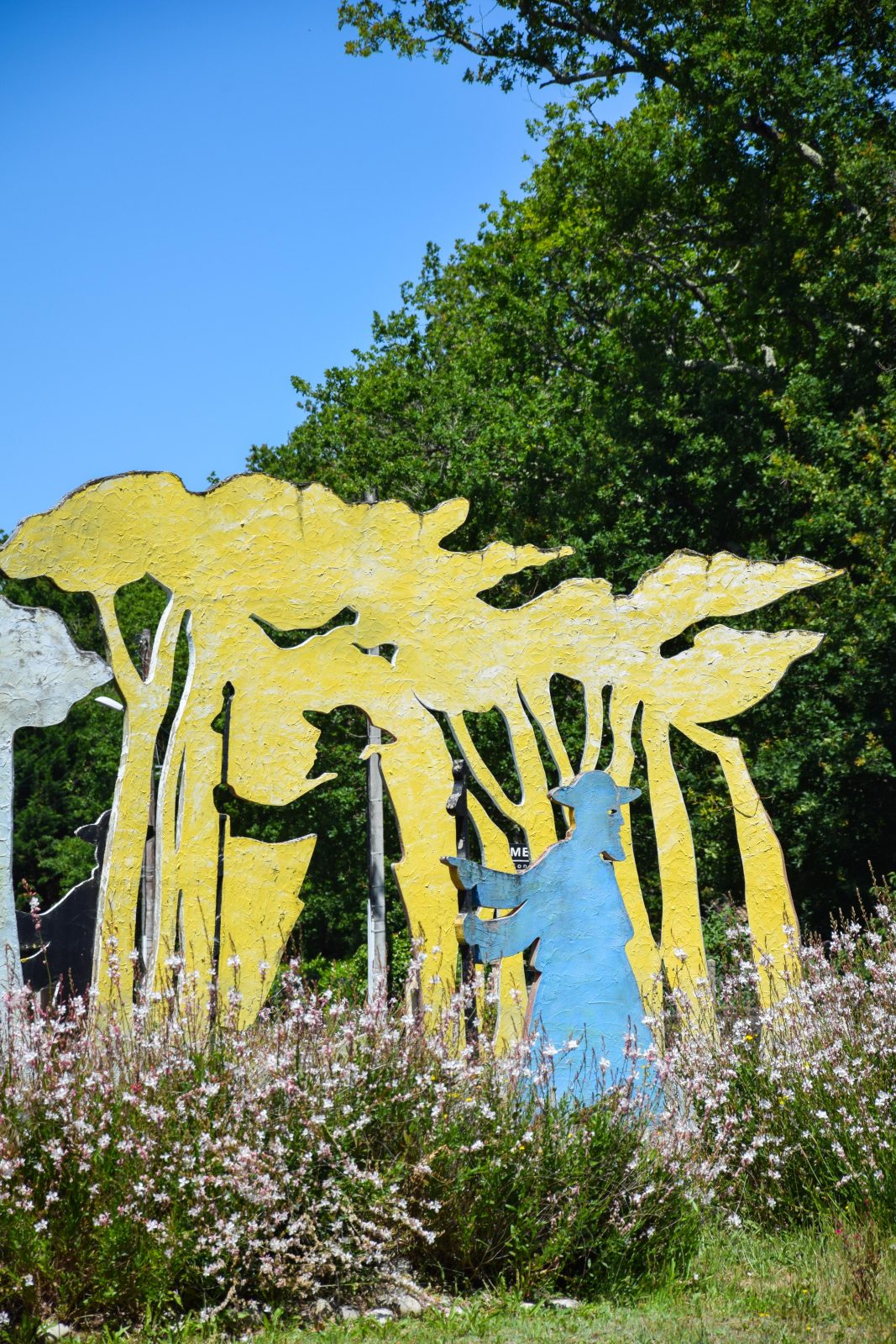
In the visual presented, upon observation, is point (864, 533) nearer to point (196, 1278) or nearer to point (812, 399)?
point (812, 399)

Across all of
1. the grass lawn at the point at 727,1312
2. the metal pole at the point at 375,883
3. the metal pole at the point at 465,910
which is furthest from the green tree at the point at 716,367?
the grass lawn at the point at 727,1312

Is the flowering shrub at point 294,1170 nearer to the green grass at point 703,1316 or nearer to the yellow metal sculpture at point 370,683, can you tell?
the green grass at point 703,1316

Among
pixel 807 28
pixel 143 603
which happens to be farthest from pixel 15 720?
pixel 143 603

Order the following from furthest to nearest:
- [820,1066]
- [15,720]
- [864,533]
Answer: [864,533] → [15,720] → [820,1066]

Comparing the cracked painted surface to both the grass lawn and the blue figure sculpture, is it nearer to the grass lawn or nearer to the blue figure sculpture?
the blue figure sculpture

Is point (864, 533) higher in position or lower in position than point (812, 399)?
lower

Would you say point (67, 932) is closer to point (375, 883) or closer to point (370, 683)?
point (375, 883)

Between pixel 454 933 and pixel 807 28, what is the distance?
10616 mm

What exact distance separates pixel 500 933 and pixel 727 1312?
2.17 m

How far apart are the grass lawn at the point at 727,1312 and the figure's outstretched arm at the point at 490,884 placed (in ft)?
6.43

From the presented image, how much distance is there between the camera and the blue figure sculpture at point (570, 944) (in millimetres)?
6520

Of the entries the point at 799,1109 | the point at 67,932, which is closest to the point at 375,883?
the point at 67,932

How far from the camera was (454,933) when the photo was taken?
7.09 metres

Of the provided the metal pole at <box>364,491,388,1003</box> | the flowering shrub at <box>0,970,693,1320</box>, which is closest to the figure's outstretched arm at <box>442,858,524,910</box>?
the flowering shrub at <box>0,970,693,1320</box>
